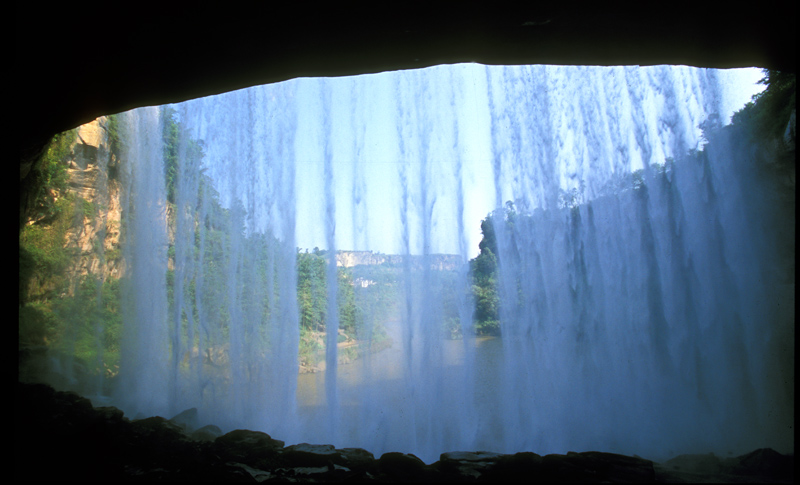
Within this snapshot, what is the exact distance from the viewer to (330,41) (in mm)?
3713

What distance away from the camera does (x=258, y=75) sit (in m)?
4.18

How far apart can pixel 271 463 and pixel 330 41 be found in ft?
14.2

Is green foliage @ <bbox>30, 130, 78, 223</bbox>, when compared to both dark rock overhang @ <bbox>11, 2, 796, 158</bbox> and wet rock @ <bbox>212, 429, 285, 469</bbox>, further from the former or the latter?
wet rock @ <bbox>212, 429, 285, 469</bbox>

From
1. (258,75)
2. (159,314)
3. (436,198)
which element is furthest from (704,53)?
(159,314)

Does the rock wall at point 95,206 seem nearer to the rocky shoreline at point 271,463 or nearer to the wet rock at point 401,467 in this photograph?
the rocky shoreline at point 271,463

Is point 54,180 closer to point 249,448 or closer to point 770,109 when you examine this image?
point 249,448

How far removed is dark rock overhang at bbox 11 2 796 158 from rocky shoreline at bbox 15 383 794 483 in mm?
3370

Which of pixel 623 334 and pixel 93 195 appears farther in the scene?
pixel 93 195

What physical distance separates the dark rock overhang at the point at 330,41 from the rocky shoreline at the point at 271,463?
11.1 ft

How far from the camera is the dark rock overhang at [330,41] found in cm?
337

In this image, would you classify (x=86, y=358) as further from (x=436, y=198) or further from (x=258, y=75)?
(x=436, y=198)

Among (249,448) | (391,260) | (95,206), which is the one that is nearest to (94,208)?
(95,206)

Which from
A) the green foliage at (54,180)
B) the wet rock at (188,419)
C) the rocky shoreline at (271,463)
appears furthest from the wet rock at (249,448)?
the green foliage at (54,180)

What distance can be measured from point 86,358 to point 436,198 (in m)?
7.93
